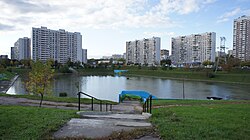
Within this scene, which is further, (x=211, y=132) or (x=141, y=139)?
(x=211, y=132)

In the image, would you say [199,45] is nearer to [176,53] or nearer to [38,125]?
[176,53]

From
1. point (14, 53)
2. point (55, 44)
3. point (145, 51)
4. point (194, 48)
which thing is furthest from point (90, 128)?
point (14, 53)

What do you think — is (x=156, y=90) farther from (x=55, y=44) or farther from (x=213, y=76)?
(x=55, y=44)

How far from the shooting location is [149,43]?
144875mm

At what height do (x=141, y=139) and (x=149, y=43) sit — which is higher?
(x=149, y=43)

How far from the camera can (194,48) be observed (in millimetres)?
133000

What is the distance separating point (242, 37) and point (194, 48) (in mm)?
28894

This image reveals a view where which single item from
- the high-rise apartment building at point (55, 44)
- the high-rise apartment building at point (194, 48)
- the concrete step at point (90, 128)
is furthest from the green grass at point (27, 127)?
the high-rise apartment building at point (194, 48)

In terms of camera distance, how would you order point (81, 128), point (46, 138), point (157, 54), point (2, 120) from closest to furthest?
point (46, 138) → point (81, 128) → point (2, 120) → point (157, 54)

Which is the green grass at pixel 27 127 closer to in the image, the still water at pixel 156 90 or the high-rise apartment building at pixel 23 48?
the still water at pixel 156 90

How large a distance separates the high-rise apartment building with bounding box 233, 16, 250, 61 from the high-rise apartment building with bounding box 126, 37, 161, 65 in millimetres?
43901

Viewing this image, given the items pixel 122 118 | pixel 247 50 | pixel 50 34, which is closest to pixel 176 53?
pixel 247 50

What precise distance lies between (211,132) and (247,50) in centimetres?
12117

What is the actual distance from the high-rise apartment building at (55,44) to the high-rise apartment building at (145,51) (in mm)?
37865
